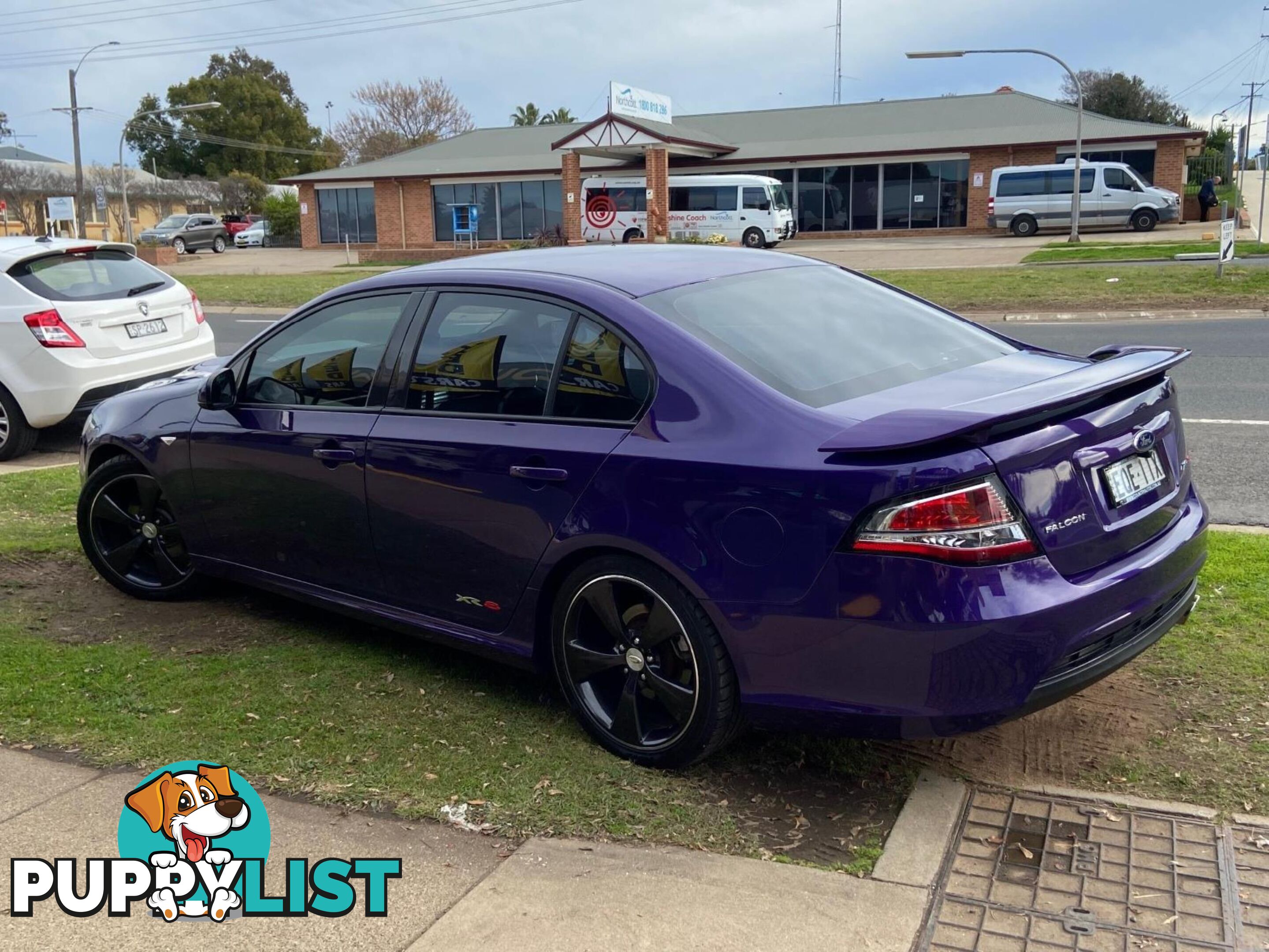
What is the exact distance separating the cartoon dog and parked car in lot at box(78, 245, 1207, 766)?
980 mm

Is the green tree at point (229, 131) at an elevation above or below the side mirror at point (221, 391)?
above

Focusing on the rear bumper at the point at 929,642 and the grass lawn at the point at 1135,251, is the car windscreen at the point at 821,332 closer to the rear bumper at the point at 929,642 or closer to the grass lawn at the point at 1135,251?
the rear bumper at the point at 929,642

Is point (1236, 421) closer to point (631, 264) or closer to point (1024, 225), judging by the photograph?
point (631, 264)

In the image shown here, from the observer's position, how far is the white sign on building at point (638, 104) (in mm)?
39562

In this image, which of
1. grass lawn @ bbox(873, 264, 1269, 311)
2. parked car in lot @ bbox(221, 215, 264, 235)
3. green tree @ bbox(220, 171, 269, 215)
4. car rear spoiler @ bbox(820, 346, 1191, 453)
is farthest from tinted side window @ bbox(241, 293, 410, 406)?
green tree @ bbox(220, 171, 269, 215)

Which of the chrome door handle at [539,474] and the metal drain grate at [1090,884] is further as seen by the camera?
the chrome door handle at [539,474]

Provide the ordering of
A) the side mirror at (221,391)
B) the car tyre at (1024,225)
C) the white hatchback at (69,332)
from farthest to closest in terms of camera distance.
Answer: the car tyre at (1024,225)
the white hatchback at (69,332)
the side mirror at (221,391)

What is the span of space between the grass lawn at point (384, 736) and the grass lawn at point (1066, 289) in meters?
14.3

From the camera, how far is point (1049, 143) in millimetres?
40094

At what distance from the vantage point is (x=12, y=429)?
360 inches

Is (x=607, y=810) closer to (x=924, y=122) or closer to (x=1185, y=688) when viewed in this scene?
(x=1185, y=688)

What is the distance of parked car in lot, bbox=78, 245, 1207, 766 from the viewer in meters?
3.10

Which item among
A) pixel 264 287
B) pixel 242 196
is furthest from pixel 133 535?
pixel 242 196

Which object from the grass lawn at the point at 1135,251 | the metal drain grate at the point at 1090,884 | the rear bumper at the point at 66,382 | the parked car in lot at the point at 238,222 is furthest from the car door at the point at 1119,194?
the parked car in lot at the point at 238,222
